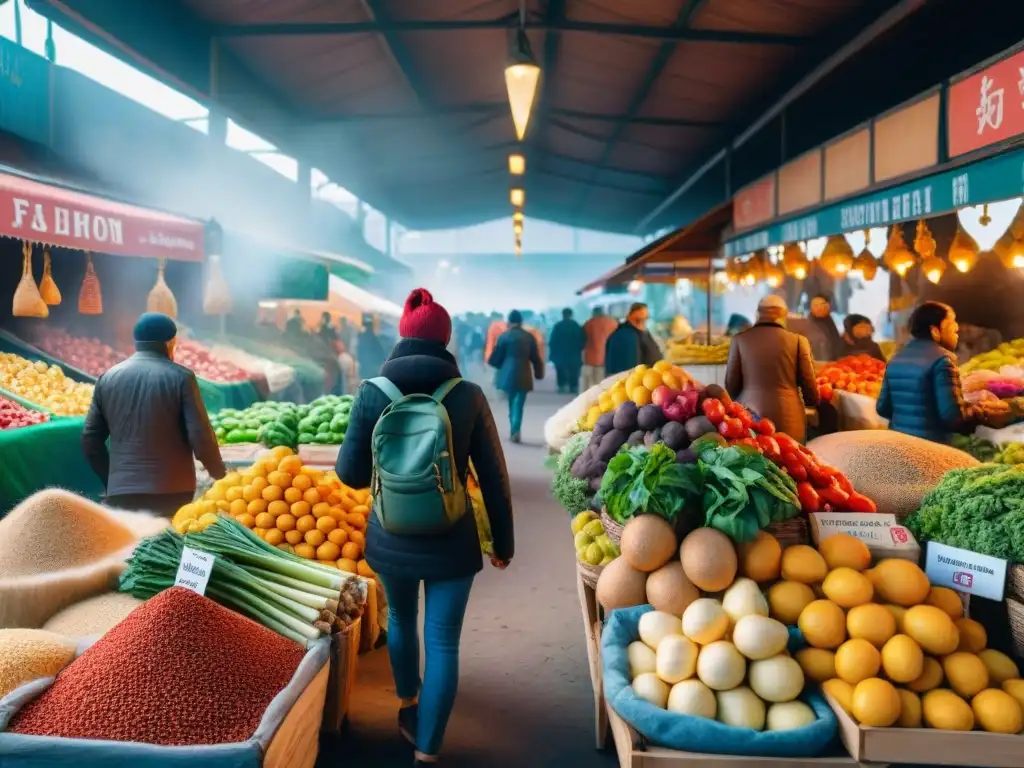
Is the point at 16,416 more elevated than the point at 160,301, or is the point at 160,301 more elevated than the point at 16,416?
the point at 160,301

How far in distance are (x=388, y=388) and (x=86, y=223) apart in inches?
167

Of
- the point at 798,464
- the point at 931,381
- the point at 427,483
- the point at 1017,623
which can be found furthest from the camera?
the point at 931,381

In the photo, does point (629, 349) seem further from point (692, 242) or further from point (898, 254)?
point (898, 254)

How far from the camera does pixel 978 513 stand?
3.04 metres

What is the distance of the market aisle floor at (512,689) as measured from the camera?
133 inches

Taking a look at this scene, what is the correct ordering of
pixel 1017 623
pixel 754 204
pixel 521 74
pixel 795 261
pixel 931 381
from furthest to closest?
pixel 754 204 < pixel 795 261 < pixel 521 74 < pixel 931 381 < pixel 1017 623

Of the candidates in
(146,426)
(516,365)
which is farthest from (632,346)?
(146,426)

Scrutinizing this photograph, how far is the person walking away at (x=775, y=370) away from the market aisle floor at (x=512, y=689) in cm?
181

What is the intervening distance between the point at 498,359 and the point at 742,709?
9.17 metres

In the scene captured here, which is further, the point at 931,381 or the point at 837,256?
the point at 837,256

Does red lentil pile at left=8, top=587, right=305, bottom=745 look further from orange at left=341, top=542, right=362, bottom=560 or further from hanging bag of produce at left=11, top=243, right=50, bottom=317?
hanging bag of produce at left=11, top=243, right=50, bottom=317

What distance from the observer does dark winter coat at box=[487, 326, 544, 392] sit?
37.2 feet

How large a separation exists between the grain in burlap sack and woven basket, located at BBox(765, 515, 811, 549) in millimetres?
2489

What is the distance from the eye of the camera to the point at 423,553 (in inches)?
121
